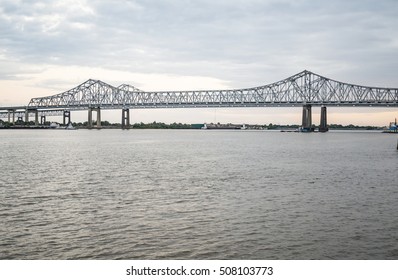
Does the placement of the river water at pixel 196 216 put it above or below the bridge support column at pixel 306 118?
below

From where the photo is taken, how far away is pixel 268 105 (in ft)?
449

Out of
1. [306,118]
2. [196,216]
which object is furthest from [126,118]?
[196,216]

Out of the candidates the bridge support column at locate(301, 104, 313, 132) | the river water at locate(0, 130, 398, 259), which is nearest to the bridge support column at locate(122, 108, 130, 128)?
the bridge support column at locate(301, 104, 313, 132)

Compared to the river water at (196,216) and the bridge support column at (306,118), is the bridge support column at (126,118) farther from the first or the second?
the river water at (196,216)

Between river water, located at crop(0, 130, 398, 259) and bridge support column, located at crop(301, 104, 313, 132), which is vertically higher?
bridge support column, located at crop(301, 104, 313, 132)

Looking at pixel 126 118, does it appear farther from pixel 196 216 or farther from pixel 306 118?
pixel 196 216

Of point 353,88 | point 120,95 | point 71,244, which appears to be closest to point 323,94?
point 353,88

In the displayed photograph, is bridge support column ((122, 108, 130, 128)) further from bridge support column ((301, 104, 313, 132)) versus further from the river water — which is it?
the river water

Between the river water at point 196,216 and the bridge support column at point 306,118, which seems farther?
the bridge support column at point 306,118

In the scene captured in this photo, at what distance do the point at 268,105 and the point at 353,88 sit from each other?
78.6 ft

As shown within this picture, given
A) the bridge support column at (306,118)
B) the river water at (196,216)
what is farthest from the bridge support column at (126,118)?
the river water at (196,216)

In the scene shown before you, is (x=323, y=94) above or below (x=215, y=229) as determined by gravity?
above

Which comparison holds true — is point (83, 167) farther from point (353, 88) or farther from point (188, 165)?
point (353, 88)

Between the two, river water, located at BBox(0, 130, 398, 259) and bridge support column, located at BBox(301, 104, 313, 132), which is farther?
bridge support column, located at BBox(301, 104, 313, 132)
